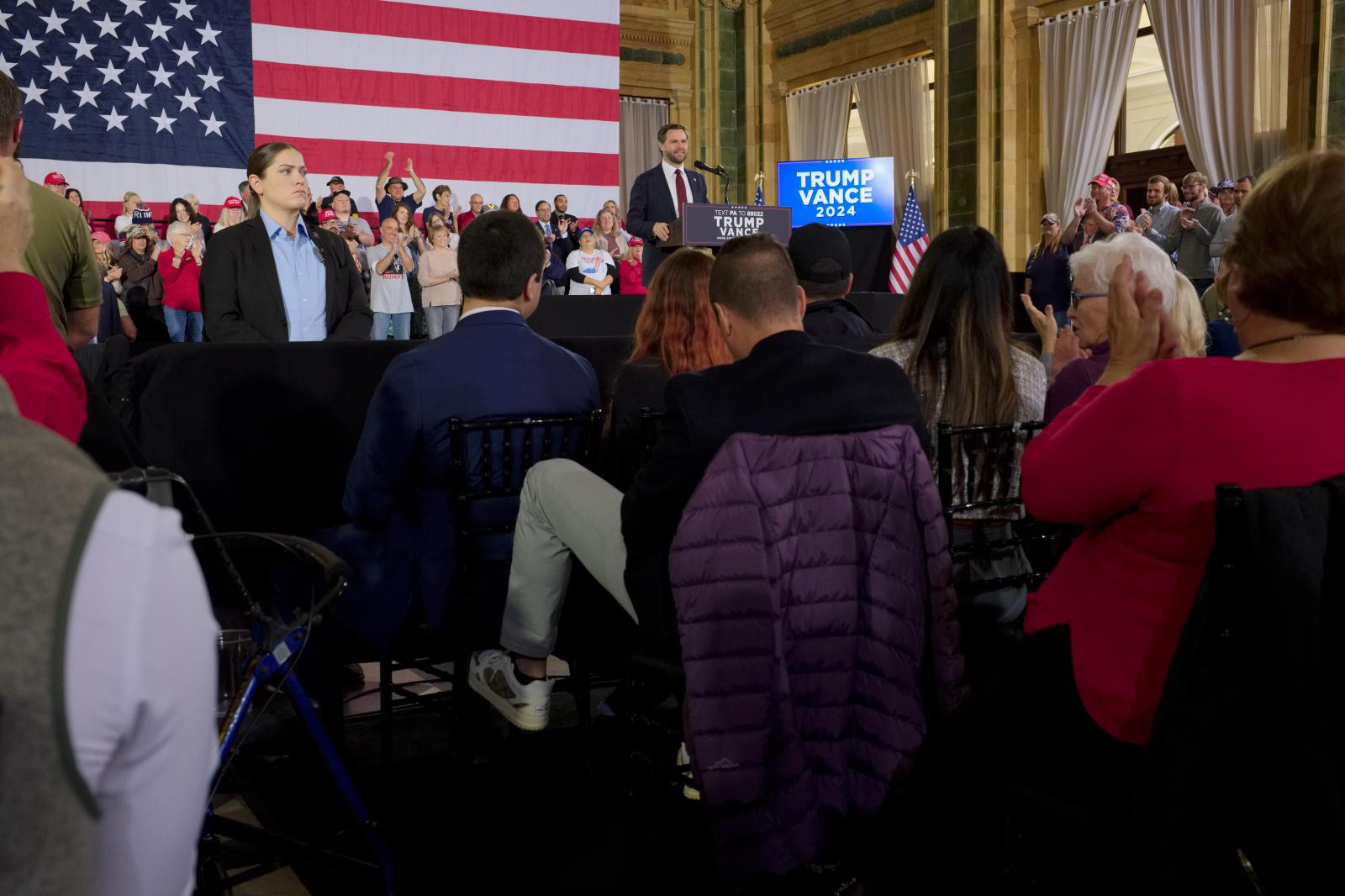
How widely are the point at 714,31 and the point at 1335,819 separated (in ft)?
48.9

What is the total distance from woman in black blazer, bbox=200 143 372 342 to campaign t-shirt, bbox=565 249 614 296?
18.7 feet

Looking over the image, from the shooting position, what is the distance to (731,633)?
1.59 m

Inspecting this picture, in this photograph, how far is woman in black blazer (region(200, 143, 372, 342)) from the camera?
341 cm

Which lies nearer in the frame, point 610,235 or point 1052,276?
point 1052,276

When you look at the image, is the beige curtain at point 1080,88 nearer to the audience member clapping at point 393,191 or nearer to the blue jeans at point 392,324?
the audience member clapping at point 393,191

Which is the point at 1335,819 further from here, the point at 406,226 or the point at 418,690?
the point at 406,226

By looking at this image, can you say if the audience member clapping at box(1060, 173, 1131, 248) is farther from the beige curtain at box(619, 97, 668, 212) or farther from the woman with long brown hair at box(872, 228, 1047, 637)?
the beige curtain at box(619, 97, 668, 212)

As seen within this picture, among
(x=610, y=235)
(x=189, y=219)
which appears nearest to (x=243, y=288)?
(x=189, y=219)

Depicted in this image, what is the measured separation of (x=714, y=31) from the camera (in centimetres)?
1474

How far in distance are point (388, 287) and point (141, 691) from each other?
26.3 feet

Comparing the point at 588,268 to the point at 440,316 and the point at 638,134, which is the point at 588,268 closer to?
the point at 440,316

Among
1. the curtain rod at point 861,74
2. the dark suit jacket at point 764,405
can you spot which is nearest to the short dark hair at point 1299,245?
the dark suit jacket at point 764,405

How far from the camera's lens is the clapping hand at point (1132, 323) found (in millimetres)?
1431

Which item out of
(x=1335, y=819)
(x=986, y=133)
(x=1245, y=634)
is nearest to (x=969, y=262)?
(x=1245, y=634)
